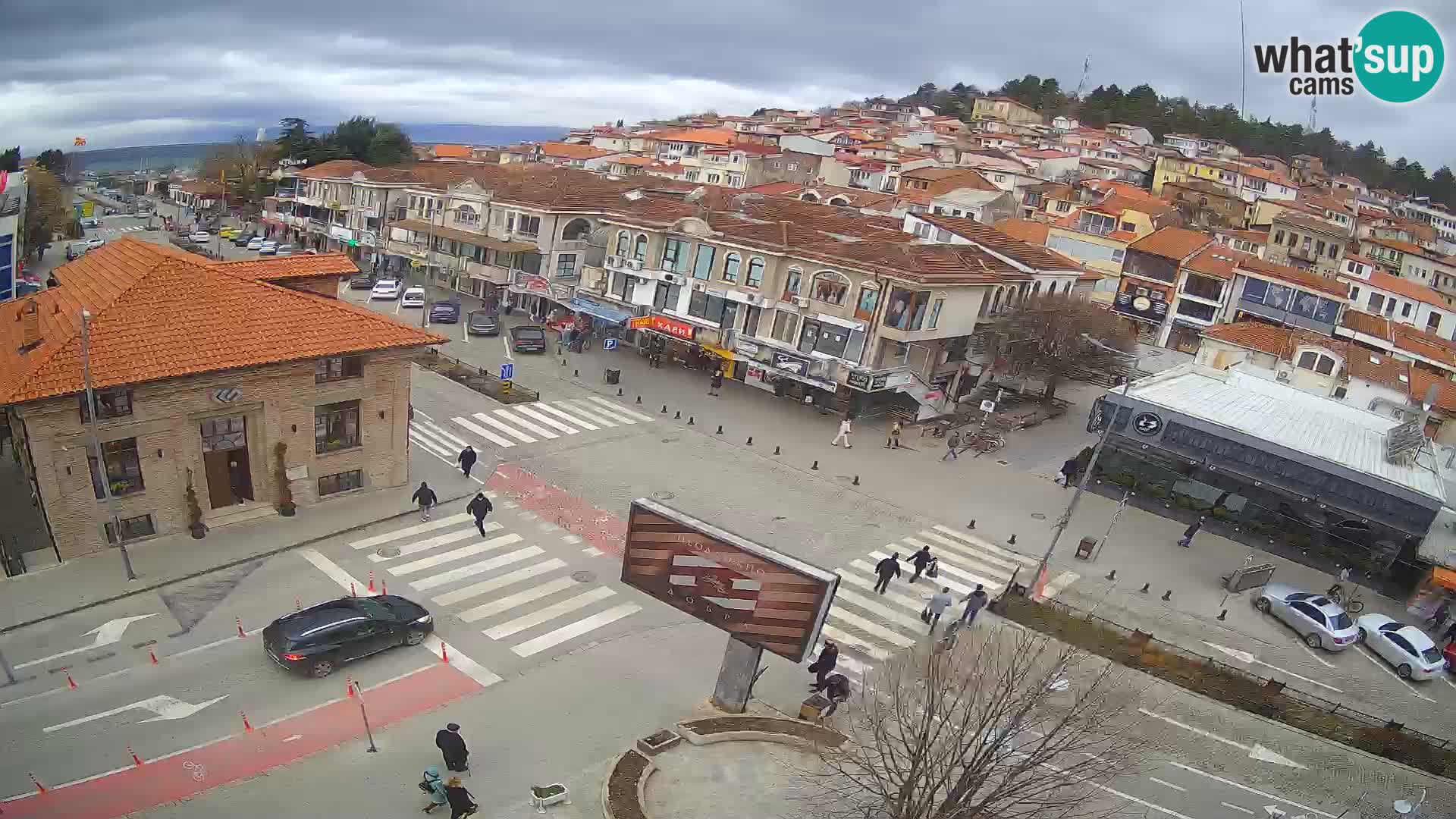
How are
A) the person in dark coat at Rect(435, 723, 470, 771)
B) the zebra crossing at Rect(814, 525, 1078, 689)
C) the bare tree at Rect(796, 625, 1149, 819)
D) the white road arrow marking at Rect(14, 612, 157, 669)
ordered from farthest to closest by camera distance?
the zebra crossing at Rect(814, 525, 1078, 689), the white road arrow marking at Rect(14, 612, 157, 669), the person in dark coat at Rect(435, 723, 470, 771), the bare tree at Rect(796, 625, 1149, 819)

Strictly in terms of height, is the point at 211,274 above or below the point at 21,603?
above

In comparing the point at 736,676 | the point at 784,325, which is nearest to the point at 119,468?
the point at 736,676

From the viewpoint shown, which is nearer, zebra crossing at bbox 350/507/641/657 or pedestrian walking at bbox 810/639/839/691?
pedestrian walking at bbox 810/639/839/691

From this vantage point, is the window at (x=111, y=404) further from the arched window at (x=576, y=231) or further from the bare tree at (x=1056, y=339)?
the bare tree at (x=1056, y=339)

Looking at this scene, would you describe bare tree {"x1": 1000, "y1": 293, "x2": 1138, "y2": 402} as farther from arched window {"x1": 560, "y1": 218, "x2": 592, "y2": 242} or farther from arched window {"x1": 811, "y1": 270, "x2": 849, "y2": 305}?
arched window {"x1": 560, "y1": 218, "x2": 592, "y2": 242}

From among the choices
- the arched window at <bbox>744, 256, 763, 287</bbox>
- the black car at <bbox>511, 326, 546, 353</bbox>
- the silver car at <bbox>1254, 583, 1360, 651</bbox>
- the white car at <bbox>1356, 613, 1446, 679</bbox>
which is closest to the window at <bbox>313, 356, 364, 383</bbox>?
the black car at <bbox>511, 326, 546, 353</bbox>

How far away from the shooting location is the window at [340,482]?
2542 centimetres

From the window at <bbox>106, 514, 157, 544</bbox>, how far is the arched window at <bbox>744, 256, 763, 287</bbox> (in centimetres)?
2651

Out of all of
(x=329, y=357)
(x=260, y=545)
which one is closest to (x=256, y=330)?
(x=329, y=357)

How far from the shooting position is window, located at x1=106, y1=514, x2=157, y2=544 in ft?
70.5

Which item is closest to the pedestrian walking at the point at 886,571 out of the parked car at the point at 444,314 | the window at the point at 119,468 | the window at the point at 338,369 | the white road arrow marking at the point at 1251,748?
the white road arrow marking at the point at 1251,748

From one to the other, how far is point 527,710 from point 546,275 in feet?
124

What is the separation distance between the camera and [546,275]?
5131cm

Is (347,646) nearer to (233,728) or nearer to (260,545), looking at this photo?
(233,728)
